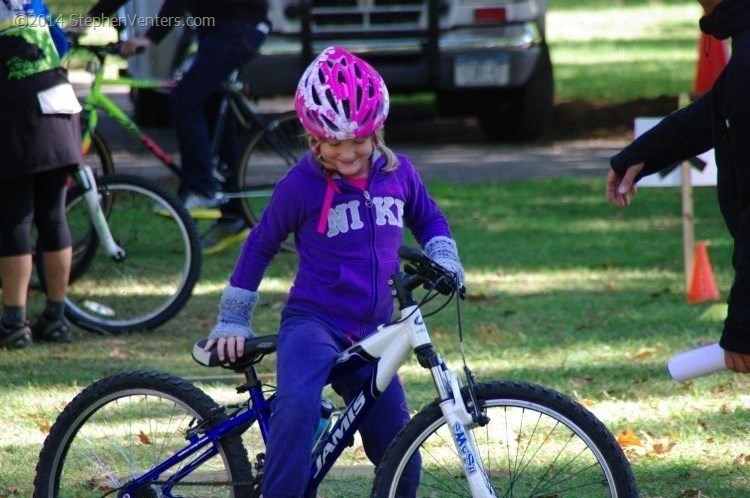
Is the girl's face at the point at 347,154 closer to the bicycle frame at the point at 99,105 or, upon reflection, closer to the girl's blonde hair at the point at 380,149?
the girl's blonde hair at the point at 380,149

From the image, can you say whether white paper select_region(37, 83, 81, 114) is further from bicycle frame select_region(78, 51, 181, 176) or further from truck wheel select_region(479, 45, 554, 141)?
truck wheel select_region(479, 45, 554, 141)

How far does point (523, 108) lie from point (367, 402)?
9804 millimetres

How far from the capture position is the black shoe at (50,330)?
740 cm

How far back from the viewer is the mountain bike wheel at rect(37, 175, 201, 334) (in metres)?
7.73

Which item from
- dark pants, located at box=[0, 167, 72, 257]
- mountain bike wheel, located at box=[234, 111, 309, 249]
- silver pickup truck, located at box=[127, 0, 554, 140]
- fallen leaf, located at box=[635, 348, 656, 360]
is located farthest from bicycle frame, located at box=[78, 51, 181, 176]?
silver pickup truck, located at box=[127, 0, 554, 140]

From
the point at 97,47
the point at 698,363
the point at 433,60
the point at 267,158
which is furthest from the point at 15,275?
the point at 433,60

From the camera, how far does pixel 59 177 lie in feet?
23.3

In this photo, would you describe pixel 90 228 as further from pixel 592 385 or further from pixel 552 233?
pixel 552 233

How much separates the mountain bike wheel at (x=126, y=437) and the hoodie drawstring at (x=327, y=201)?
0.64 metres

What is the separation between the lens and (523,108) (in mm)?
13734

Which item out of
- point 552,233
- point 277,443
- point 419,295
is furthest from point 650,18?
point 277,443

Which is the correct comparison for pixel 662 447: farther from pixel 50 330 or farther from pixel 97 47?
pixel 97 47

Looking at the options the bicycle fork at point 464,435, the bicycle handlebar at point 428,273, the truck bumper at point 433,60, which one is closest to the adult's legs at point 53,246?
the bicycle handlebar at point 428,273

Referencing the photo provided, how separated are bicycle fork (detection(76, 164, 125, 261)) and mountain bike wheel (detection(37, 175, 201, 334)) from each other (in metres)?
0.07
